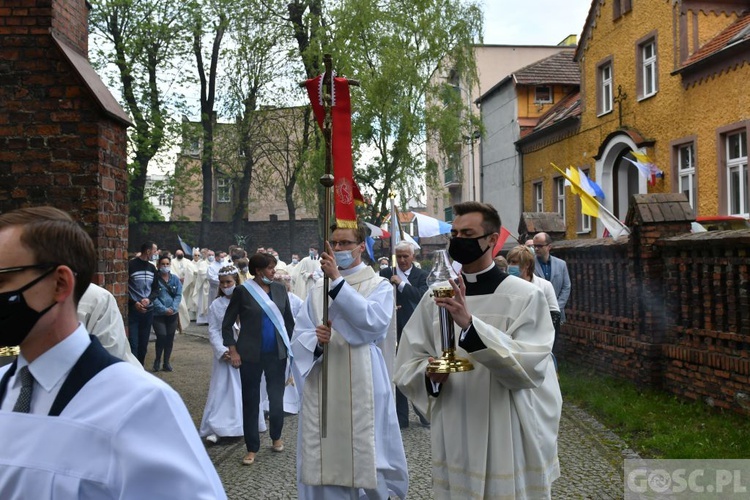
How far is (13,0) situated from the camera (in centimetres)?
684

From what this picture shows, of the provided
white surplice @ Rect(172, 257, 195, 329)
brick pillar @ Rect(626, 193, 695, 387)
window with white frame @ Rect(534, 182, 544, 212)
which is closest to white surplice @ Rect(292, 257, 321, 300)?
white surplice @ Rect(172, 257, 195, 329)

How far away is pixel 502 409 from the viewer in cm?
399

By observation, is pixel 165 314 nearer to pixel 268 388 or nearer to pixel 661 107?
pixel 268 388

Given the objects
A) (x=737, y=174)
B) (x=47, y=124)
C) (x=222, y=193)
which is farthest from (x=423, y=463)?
(x=222, y=193)

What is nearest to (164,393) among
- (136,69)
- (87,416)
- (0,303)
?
(87,416)

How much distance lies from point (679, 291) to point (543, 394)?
591 centimetres

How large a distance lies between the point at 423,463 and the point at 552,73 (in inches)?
1057

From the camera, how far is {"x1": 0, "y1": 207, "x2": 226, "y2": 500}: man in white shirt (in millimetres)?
1794

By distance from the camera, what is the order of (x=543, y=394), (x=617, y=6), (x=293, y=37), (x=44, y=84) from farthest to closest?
1. (x=293, y=37)
2. (x=617, y=6)
3. (x=44, y=84)
4. (x=543, y=394)

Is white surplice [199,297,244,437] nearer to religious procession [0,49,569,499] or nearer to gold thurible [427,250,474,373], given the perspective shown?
religious procession [0,49,569,499]

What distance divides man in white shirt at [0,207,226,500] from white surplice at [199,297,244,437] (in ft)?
22.2

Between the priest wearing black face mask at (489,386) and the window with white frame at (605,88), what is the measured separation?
68.5 ft

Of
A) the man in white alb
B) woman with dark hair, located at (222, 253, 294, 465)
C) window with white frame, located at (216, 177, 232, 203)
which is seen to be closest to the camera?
the man in white alb

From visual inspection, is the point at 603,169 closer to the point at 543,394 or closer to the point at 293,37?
the point at 293,37
